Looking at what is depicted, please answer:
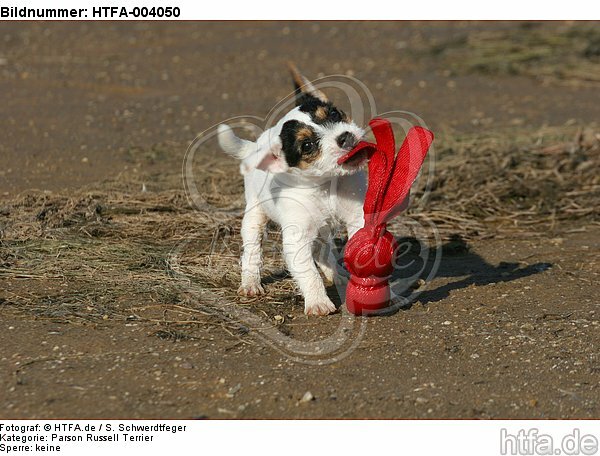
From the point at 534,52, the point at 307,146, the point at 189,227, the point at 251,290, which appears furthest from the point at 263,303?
the point at 534,52

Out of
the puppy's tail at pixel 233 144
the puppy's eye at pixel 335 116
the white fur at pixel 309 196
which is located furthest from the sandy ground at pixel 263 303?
the puppy's eye at pixel 335 116

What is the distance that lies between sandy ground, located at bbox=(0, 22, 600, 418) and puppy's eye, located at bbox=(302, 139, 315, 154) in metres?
1.04

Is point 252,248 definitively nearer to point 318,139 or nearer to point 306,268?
point 306,268

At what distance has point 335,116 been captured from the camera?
609cm

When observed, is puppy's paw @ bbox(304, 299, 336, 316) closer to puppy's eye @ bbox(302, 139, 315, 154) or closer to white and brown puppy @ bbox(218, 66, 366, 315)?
white and brown puppy @ bbox(218, 66, 366, 315)

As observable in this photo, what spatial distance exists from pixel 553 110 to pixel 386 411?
25.5ft

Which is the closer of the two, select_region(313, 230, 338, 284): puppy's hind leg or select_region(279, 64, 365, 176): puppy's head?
select_region(279, 64, 365, 176): puppy's head

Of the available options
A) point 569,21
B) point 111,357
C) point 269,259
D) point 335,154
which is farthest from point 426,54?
point 111,357

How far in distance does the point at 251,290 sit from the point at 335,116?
52.4 inches

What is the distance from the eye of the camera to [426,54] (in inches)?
571

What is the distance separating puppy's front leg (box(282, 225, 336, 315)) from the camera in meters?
6.15

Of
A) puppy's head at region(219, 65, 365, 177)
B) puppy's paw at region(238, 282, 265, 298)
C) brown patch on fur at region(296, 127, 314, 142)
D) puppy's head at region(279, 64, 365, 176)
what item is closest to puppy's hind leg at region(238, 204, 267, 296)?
puppy's paw at region(238, 282, 265, 298)
